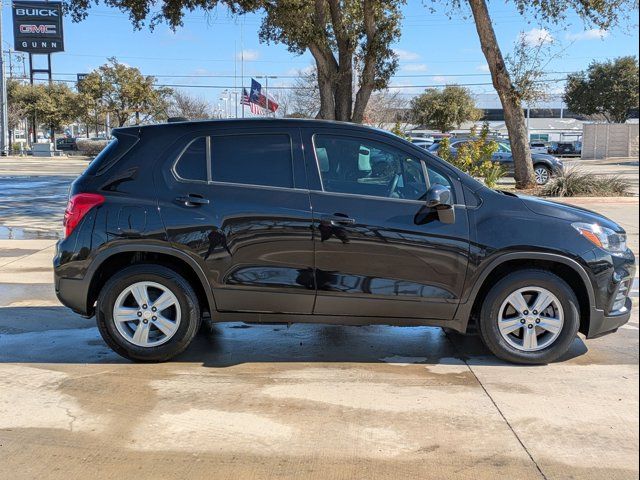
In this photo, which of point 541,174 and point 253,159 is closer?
point 253,159

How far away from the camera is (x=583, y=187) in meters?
16.4

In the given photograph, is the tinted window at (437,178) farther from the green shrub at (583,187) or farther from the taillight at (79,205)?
the green shrub at (583,187)

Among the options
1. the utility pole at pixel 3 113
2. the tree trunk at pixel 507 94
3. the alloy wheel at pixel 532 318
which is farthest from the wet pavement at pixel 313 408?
the utility pole at pixel 3 113

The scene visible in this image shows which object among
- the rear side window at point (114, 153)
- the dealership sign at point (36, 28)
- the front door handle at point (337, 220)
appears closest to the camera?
the front door handle at point (337, 220)

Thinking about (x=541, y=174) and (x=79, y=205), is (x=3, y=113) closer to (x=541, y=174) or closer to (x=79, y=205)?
Answer: (x=541, y=174)

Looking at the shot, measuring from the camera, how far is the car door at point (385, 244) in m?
4.59

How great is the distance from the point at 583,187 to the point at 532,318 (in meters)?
13.1

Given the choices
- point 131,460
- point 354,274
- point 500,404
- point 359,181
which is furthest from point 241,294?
point 500,404

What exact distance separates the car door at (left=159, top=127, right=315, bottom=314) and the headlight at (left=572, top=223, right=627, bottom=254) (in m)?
2.13

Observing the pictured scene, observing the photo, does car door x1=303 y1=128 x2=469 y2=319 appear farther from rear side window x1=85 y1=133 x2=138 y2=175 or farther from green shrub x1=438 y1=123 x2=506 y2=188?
green shrub x1=438 y1=123 x2=506 y2=188

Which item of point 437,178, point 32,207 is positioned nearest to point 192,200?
point 437,178

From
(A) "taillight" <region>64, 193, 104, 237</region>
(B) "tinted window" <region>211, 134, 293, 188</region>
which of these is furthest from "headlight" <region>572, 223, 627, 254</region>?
(A) "taillight" <region>64, 193, 104, 237</region>

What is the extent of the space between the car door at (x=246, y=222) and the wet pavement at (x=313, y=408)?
0.65 m

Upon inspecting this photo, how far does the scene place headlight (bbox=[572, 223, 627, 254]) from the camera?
464 cm
